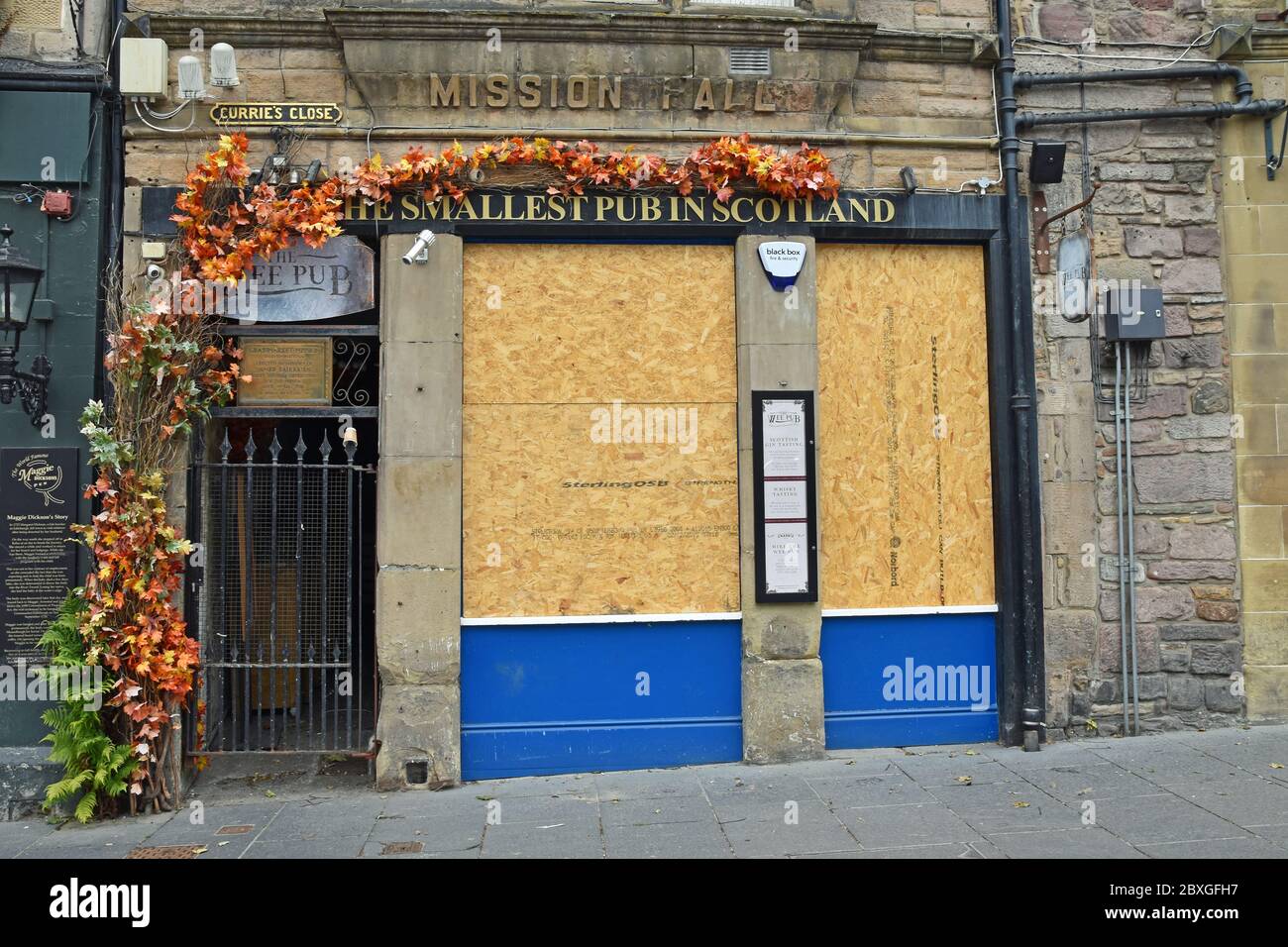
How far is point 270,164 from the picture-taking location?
6.48 meters

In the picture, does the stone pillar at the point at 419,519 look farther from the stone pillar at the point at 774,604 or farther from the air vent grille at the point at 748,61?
the air vent grille at the point at 748,61

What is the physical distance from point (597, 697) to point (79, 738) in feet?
10.2

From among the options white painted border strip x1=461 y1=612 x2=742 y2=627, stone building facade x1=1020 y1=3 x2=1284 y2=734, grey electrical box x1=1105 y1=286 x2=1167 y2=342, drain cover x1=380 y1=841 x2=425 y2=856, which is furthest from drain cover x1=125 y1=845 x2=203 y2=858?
grey electrical box x1=1105 y1=286 x2=1167 y2=342

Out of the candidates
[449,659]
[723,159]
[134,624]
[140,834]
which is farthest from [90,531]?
[723,159]

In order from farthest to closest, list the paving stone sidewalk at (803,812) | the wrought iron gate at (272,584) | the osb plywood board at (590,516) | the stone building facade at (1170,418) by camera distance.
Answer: the stone building facade at (1170,418), the osb plywood board at (590,516), the wrought iron gate at (272,584), the paving stone sidewalk at (803,812)

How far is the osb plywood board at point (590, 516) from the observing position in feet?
21.7

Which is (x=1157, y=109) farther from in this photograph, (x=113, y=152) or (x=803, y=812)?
(x=113, y=152)

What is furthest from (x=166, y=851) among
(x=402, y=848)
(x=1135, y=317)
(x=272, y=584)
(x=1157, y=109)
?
(x=1157, y=109)

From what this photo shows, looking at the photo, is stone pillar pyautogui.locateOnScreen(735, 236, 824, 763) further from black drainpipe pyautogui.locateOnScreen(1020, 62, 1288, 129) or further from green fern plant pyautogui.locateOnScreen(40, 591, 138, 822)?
green fern plant pyautogui.locateOnScreen(40, 591, 138, 822)

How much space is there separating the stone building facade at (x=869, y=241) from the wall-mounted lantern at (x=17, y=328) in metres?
0.79

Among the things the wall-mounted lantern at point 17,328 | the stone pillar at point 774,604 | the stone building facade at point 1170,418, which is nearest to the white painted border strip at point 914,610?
the stone pillar at point 774,604

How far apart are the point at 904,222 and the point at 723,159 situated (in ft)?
4.39

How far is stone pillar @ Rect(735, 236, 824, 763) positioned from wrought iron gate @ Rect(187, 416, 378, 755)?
8.23ft

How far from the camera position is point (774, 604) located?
666cm
